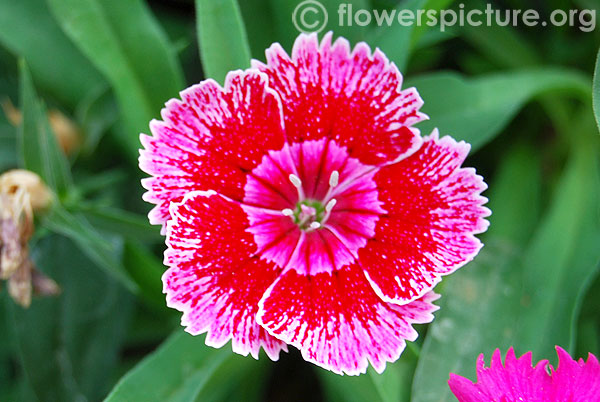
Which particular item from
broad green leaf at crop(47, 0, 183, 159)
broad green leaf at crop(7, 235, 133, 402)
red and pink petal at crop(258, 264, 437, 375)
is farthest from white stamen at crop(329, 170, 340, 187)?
broad green leaf at crop(7, 235, 133, 402)

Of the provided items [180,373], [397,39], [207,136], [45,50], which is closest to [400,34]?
[397,39]

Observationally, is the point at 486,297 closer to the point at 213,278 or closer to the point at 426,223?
the point at 426,223

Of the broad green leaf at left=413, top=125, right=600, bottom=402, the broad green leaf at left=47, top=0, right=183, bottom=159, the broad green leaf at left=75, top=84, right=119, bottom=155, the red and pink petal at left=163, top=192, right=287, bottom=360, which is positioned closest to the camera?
the red and pink petal at left=163, top=192, right=287, bottom=360

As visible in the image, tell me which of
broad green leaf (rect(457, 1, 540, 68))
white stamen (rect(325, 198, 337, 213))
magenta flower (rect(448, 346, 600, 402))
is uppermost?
broad green leaf (rect(457, 1, 540, 68))

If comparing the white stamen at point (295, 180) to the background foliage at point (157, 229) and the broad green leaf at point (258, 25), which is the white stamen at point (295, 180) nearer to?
the background foliage at point (157, 229)

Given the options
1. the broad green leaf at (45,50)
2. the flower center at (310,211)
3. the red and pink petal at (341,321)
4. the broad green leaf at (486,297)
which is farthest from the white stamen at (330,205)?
the broad green leaf at (45,50)

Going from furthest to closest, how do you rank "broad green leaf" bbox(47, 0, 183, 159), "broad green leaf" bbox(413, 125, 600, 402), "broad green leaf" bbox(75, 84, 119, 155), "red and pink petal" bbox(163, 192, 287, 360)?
"broad green leaf" bbox(75, 84, 119, 155) → "broad green leaf" bbox(47, 0, 183, 159) → "broad green leaf" bbox(413, 125, 600, 402) → "red and pink petal" bbox(163, 192, 287, 360)

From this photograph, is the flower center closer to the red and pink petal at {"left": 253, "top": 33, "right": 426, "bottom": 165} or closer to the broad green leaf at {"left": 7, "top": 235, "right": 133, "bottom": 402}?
the red and pink petal at {"left": 253, "top": 33, "right": 426, "bottom": 165}
